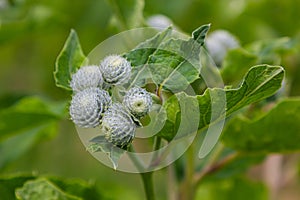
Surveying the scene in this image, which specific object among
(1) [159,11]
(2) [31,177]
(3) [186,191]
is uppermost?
(1) [159,11]

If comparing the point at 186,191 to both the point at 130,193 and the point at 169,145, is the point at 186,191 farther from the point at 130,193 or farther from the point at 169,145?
the point at 130,193

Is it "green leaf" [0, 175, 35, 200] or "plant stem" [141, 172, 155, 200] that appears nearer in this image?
"plant stem" [141, 172, 155, 200]

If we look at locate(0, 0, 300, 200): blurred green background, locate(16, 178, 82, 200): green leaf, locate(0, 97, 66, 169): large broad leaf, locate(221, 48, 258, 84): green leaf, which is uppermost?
locate(0, 0, 300, 200): blurred green background

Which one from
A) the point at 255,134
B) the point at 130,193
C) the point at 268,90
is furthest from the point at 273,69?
the point at 130,193

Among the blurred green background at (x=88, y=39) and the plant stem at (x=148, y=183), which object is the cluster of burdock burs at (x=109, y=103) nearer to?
the plant stem at (x=148, y=183)

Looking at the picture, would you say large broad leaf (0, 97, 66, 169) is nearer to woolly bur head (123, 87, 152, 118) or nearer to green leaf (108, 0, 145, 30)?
green leaf (108, 0, 145, 30)

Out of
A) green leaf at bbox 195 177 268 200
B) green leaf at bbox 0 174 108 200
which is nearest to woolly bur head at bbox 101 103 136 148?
green leaf at bbox 0 174 108 200

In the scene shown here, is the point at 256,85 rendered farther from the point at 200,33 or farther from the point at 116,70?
the point at 116,70

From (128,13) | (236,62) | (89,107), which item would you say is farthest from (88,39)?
(89,107)
